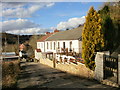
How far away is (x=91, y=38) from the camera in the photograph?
1177 centimetres

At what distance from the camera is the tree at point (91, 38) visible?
1159cm

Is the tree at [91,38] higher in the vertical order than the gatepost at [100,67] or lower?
higher

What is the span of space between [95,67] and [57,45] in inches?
740

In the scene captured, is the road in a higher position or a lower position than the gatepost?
lower

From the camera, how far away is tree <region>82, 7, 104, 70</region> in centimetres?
1159

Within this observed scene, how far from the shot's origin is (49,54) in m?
31.2

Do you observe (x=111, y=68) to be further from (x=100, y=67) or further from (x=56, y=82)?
(x=56, y=82)

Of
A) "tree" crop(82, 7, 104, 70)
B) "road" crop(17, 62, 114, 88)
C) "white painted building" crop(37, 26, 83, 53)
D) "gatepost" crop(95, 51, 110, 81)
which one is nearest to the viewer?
"road" crop(17, 62, 114, 88)

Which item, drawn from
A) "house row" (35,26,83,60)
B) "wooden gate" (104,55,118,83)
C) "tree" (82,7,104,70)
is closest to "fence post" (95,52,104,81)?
"wooden gate" (104,55,118,83)

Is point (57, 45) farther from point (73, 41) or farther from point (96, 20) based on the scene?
point (96, 20)

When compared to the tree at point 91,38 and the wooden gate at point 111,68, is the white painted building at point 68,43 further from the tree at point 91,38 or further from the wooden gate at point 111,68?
the wooden gate at point 111,68

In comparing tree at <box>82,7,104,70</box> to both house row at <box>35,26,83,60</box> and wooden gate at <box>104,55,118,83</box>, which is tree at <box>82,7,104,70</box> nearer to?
wooden gate at <box>104,55,118,83</box>

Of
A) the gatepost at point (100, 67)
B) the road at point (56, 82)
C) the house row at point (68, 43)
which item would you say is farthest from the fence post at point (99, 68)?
the house row at point (68, 43)

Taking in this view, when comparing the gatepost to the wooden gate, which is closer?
the wooden gate
